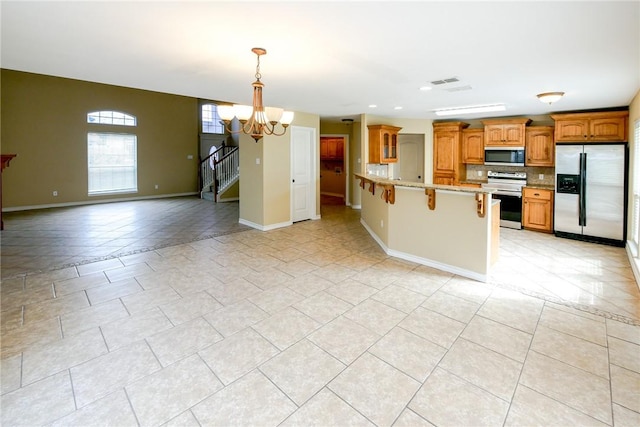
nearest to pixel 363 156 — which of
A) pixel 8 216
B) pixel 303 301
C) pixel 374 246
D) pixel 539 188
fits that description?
pixel 374 246

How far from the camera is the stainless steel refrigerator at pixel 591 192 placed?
17.4 feet

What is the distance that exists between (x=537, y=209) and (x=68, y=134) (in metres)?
11.3

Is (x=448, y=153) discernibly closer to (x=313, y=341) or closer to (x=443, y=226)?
(x=443, y=226)

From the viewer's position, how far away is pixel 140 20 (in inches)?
91.2

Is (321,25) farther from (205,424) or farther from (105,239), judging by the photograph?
(105,239)

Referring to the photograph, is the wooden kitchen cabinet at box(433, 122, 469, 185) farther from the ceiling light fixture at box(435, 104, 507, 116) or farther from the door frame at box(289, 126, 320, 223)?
the door frame at box(289, 126, 320, 223)

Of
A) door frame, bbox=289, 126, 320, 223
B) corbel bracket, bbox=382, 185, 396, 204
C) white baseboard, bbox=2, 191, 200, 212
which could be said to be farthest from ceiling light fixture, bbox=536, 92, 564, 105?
white baseboard, bbox=2, 191, 200, 212

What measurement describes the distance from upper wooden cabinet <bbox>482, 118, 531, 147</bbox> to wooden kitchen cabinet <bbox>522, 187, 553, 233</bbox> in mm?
1051

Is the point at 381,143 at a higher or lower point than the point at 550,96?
lower

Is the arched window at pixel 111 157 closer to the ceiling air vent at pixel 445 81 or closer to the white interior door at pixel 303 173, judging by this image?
the white interior door at pixel 303 173

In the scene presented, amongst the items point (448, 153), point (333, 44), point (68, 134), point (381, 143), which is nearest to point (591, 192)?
point (448, 153)

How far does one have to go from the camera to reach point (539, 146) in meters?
6.53

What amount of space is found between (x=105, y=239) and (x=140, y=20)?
440 centimetres

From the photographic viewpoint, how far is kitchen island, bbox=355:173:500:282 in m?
3.82
